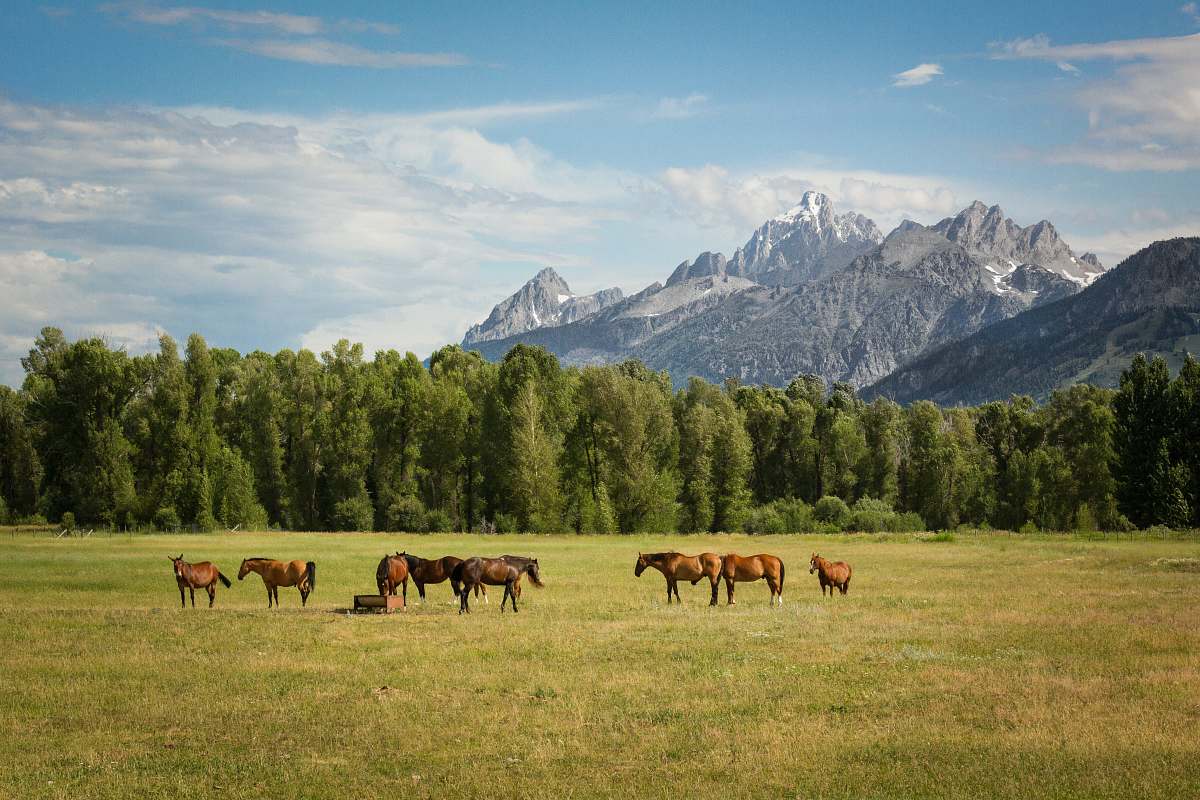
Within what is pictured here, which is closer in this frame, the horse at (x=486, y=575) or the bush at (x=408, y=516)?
the horse at (x=486, y=575)

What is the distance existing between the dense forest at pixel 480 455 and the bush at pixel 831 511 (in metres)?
0.35

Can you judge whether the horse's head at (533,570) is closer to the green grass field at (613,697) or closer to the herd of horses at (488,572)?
the herd of horses at (488,572)

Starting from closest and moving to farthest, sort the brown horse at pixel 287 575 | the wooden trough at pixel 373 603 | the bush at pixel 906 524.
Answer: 1. the wooden trough at pixel 373 603
2. the brown horse at pixel 287 575
3. the bush at pixel 906 524

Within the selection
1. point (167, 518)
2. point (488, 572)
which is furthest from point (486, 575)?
point (167, 518)

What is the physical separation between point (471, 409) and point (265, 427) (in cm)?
1916

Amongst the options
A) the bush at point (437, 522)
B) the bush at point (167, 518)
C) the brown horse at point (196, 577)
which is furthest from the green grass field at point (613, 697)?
the bush at point (437, 522)

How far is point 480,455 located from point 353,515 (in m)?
13.1

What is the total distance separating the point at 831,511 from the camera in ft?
302

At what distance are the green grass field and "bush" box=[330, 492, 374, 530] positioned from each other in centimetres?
5244

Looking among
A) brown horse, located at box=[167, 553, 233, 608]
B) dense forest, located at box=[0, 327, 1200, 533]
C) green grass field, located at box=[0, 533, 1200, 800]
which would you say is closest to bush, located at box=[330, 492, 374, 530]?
dense forest, located at box=[0, 327, 1200, 533]

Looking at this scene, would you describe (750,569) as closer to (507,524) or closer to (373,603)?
(373,603)

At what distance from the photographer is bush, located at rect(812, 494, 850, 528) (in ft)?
296

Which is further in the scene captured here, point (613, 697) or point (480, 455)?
point (480, 455)

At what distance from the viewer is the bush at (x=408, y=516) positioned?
287 ft
